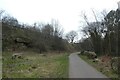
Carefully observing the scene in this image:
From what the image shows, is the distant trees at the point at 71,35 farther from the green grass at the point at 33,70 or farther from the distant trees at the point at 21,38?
the green grass at the point at 33,70

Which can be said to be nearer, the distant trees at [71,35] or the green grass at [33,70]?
the green grass at [33,70]

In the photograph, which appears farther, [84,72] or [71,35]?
[71,35]

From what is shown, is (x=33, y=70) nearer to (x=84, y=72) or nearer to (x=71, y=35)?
(x=84, y=72)

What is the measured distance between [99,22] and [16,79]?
54613 millimetres

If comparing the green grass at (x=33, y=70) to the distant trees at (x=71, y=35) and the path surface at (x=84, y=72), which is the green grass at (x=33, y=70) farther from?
the distant trees at (x=71, y=35)

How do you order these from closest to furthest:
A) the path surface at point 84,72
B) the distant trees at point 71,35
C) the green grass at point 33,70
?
the path surface at point 84,72, the green grass at point 33,70, the distant trees at point 71,35

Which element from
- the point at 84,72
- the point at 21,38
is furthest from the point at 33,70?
the point at 21,38

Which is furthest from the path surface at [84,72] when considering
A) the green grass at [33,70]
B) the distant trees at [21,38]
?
the distant trees at [21,38]

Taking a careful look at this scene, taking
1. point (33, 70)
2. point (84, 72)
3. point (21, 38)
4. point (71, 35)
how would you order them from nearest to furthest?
point (84, 72), point (33, 70), point (21, 38), point (71, 35)

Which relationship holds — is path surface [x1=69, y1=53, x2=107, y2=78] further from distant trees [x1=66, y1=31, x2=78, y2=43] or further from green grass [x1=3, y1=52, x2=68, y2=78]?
distant trees [x1=66, y1=31, x2=78, y2=43]

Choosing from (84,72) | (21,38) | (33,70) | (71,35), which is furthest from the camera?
(71,35)

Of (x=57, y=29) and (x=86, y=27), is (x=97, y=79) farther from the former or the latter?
(x=57, y=29)

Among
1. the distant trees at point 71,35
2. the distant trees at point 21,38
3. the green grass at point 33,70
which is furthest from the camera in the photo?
the distant trees at point 71,35

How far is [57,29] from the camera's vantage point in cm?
10331
